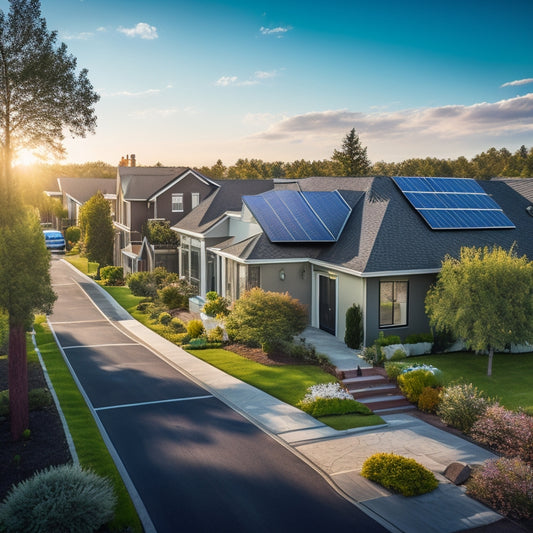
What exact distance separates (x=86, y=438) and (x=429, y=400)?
1032 cm

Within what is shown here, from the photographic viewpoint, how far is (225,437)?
15.5 m

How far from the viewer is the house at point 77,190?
80.1m

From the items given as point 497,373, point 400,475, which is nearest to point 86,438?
point 400,475

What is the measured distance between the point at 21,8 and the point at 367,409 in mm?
22959

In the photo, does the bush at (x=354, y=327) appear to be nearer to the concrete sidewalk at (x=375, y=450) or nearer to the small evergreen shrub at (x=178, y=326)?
the concrete sidewalk at (x=375, y=450)

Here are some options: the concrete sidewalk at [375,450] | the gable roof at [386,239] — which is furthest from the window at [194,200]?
the concrete sidewalk at [375,450]

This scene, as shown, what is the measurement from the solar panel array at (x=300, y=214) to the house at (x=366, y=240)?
53 mm

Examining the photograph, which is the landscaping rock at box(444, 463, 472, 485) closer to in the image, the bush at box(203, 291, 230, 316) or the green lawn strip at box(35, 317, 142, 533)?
the green lawn strip at box(35, 317, 142, 533)

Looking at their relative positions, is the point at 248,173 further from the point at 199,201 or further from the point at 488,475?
the point at 488,475

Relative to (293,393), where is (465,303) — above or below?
above

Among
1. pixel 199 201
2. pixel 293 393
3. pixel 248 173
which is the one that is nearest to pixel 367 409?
pixel 293 393

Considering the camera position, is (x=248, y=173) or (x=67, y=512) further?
(x=248, y=173)

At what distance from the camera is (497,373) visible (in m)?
21.1

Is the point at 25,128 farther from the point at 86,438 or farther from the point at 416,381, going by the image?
the point at 416,381
